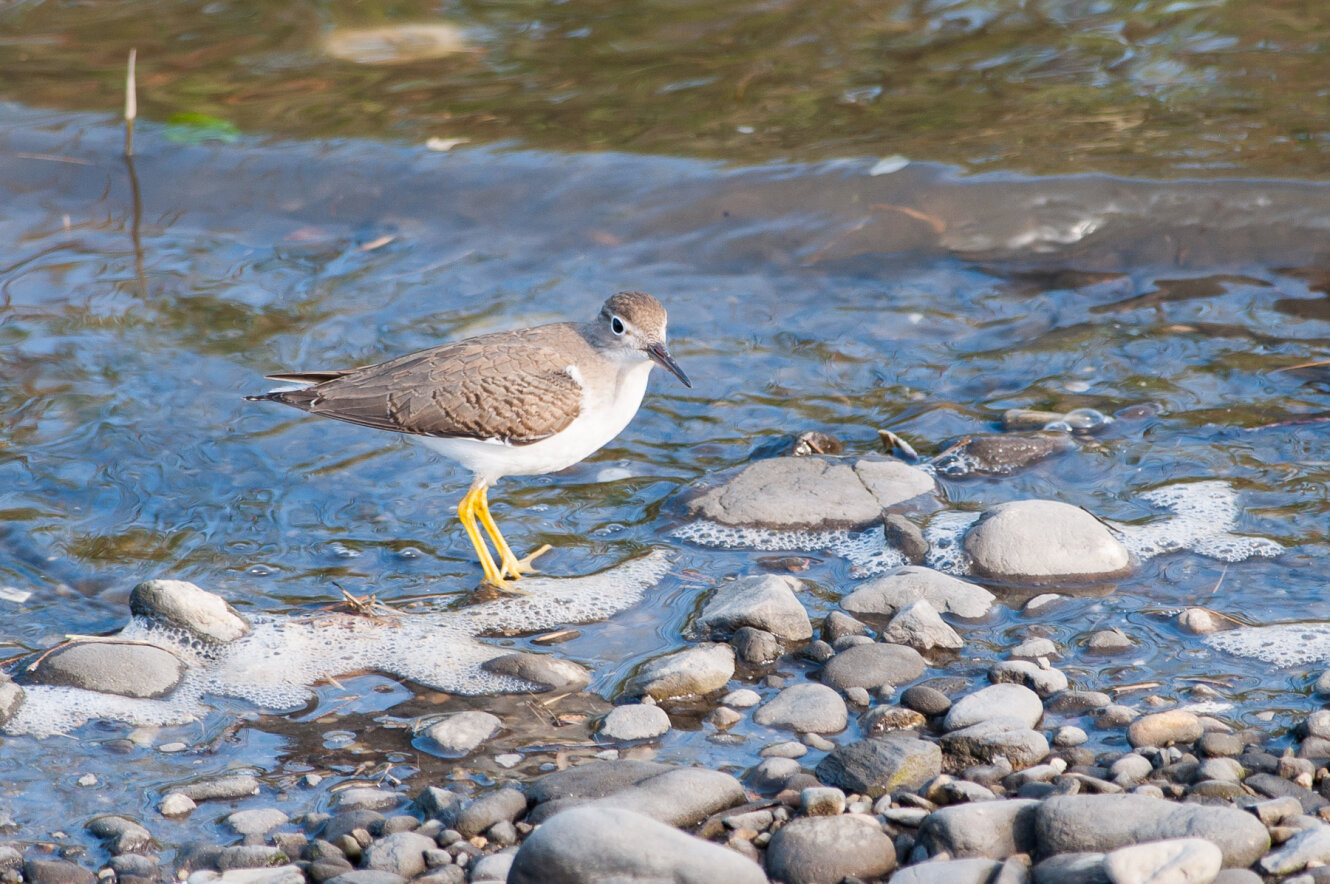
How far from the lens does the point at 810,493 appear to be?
6254mm

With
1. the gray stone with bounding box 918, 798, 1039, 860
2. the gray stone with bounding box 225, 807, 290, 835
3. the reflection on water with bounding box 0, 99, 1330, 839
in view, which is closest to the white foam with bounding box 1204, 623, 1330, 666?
the reflection on water with bounding box 0, 99, 1330, 839

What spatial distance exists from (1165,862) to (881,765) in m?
0.95

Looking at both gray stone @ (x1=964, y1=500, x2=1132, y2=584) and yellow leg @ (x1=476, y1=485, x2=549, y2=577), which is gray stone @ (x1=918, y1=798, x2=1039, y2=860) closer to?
gray stone @ (x1=964, y1=500, x2=1132, y2=584)

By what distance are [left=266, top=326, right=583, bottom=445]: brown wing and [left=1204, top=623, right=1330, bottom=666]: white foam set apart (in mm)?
2981

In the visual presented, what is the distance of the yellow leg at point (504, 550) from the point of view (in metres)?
5.95

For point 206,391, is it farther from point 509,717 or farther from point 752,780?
point 752,780

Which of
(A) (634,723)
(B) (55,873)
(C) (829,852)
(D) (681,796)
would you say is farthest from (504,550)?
(C) (829,852)

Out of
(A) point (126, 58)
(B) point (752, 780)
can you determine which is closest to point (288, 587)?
(B) point (752, 780)

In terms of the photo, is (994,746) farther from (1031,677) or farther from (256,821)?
(256,821)

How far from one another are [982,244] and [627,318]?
4.07 m

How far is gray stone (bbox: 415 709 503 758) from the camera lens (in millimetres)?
4496

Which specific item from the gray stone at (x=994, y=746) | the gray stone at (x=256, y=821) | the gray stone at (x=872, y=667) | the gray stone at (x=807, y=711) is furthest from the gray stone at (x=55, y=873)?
the gray stone at (x=994, y=746)

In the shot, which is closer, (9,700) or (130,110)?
(9,700)

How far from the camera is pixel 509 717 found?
4.75 metres
